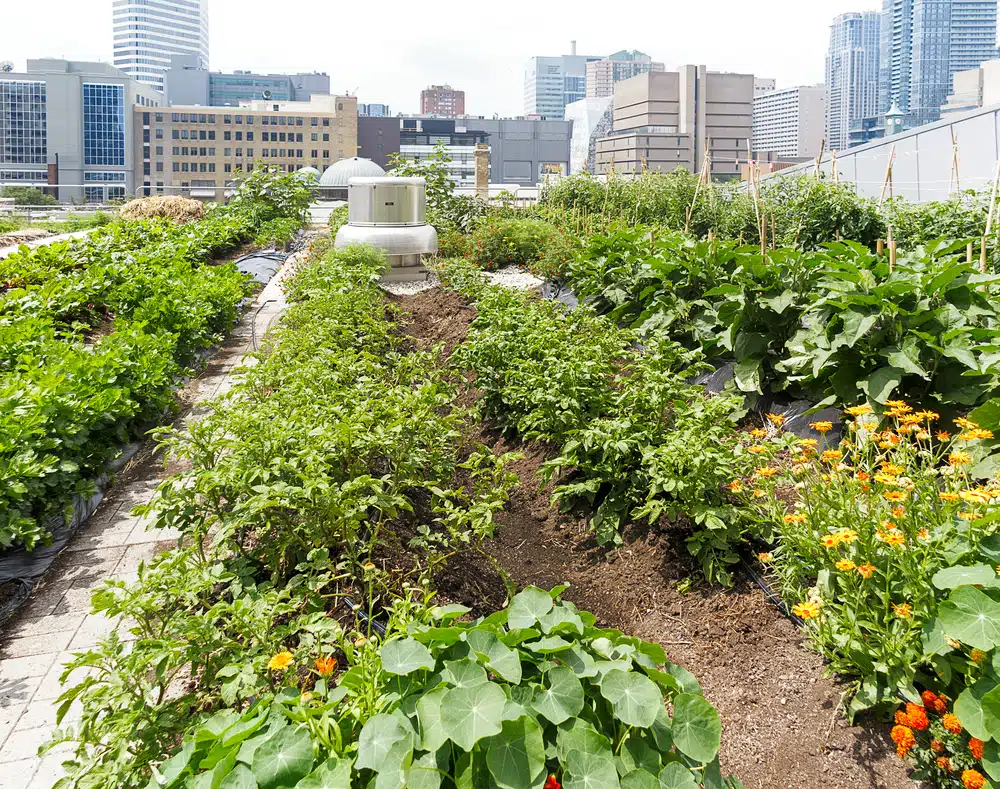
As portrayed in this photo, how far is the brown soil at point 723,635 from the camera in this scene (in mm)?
2426

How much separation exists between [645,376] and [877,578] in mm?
1632

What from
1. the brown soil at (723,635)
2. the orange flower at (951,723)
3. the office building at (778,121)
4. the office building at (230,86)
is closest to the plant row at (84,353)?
the brown soil at (723,635)

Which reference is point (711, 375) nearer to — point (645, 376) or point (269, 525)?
point (645, 376)

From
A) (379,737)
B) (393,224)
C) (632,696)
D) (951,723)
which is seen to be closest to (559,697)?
(632,696)

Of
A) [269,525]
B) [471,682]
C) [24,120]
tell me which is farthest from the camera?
[24,120]

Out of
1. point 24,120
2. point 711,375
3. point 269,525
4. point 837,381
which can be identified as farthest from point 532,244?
point 24,120

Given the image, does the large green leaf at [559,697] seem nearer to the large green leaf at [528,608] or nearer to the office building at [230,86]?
the large green leaf at [528,608]

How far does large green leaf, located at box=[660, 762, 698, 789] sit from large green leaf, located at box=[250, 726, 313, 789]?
665mm

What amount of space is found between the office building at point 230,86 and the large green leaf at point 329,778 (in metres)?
108

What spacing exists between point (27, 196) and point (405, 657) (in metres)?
67.7

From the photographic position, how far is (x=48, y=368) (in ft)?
14.1

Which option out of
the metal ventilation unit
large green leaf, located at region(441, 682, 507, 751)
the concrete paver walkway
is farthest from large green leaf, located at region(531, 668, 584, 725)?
the metal ventilation unit

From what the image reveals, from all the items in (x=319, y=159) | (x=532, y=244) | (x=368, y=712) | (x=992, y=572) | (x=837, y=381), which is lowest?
(x=368, y=712)

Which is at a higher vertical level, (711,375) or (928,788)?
(711,375)
